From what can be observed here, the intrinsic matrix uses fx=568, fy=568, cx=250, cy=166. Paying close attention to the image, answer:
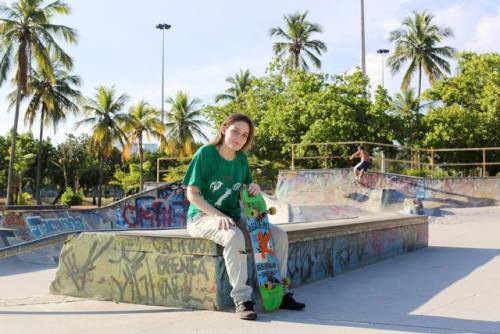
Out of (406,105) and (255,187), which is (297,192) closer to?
(255,187)

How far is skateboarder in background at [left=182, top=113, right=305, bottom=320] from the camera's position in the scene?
13.9 feet

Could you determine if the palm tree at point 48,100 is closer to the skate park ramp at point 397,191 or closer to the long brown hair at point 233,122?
the skate park ramp at point 397,191

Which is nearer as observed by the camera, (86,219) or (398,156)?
(86,219)

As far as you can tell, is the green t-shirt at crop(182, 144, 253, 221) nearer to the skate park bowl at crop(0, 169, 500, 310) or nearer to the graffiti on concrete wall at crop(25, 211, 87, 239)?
the skate park bowl at crop(0, 169, 500, 310)

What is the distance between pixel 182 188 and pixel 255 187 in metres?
15.8

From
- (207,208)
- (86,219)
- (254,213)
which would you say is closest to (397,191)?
(86,219)

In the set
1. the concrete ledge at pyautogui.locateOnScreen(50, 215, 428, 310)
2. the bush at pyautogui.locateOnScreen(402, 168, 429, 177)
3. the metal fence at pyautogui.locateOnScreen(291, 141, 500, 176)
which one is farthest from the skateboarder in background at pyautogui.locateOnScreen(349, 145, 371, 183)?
the concrete ledge at pyautogui.locateOnScreen(50, 215, 428, 310)

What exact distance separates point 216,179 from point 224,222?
17.4 inches

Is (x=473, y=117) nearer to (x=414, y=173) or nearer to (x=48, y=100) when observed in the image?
(x=414, y=173)

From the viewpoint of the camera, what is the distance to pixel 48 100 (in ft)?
123

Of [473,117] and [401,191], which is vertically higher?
[473,117]

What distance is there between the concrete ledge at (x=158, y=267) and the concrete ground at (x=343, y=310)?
0.37ft

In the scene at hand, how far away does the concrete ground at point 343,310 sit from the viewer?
3.77 meters

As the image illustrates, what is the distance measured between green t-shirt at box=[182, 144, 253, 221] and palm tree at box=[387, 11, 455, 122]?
37.9 meters
